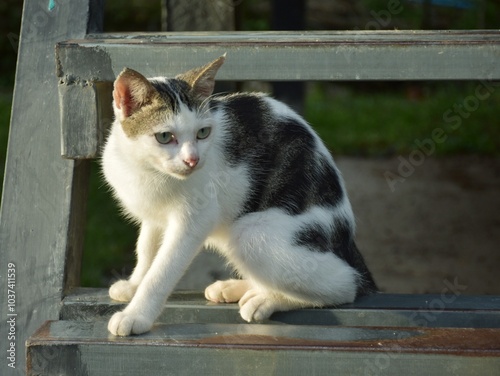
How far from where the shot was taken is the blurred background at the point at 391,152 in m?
5.44

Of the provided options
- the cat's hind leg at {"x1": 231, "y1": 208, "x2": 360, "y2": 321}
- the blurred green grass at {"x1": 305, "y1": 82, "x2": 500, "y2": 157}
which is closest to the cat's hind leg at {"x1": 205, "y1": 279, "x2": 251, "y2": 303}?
the cat's hind leg at {"x1": 231, "y1": 208, "x2": 360, "y2": 321}

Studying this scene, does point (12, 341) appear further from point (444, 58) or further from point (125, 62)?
point (444, 58)

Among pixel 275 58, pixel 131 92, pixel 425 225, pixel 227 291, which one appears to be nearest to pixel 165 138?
pixel 131 92

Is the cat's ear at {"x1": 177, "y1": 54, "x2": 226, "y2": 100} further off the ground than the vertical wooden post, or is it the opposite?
the cat's ear at {"x1": 177, "y1": 54, "x2": 226, "y2": 100}

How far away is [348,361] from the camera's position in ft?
7.86

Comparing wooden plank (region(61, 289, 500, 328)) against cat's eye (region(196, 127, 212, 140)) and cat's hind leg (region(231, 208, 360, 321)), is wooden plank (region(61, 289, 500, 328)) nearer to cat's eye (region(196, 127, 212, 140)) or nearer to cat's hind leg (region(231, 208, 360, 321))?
cat's hind leg (region(231, 208, 360, 321))

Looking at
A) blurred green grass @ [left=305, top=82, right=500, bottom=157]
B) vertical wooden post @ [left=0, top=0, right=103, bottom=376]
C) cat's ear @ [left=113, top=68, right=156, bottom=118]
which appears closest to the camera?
cat's ear @ [left=113, top=68, right=156, bottom=118]

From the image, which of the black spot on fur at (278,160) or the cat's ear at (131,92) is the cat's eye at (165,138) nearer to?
the cat's ear at (131,92)

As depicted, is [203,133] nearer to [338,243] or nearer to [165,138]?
[165,138]

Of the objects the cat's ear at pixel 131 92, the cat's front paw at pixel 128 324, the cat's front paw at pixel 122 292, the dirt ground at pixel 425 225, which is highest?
the cat's ear at pixel 131 92

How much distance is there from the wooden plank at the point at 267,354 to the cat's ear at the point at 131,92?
717 mm

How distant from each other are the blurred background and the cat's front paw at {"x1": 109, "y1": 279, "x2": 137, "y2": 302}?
2.13 m

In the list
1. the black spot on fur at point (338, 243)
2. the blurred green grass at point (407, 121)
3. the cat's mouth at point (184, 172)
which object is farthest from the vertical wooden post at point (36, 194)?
the blurred green grass at point (407, 121)

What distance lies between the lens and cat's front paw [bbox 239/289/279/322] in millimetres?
2812
